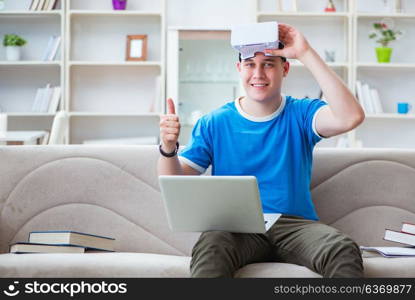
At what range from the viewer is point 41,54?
5.82m

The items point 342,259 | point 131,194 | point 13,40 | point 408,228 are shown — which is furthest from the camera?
point 13,40

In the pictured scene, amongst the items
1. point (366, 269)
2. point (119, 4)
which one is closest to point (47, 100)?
point (119, 4)

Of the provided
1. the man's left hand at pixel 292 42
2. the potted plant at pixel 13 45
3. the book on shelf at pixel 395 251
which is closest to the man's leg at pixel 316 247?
the book on shelf at pixel 395 251

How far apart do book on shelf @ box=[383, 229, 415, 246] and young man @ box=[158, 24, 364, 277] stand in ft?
0.92

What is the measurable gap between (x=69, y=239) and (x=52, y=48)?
3753mm

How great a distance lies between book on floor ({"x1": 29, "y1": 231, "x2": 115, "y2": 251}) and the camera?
219 centimetres

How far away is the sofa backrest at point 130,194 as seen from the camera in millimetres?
2432

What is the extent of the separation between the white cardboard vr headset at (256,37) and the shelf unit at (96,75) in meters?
3.65

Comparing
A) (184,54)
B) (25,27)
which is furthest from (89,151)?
(25,27)

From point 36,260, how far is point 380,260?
1013mm

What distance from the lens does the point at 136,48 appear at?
575 cm

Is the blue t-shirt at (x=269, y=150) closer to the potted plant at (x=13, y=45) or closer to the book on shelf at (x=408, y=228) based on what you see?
the book on shelf at (x=408, y=228)

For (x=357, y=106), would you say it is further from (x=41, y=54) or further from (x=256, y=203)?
(x=41, y=54)

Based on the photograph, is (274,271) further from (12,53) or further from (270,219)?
(12,53)
